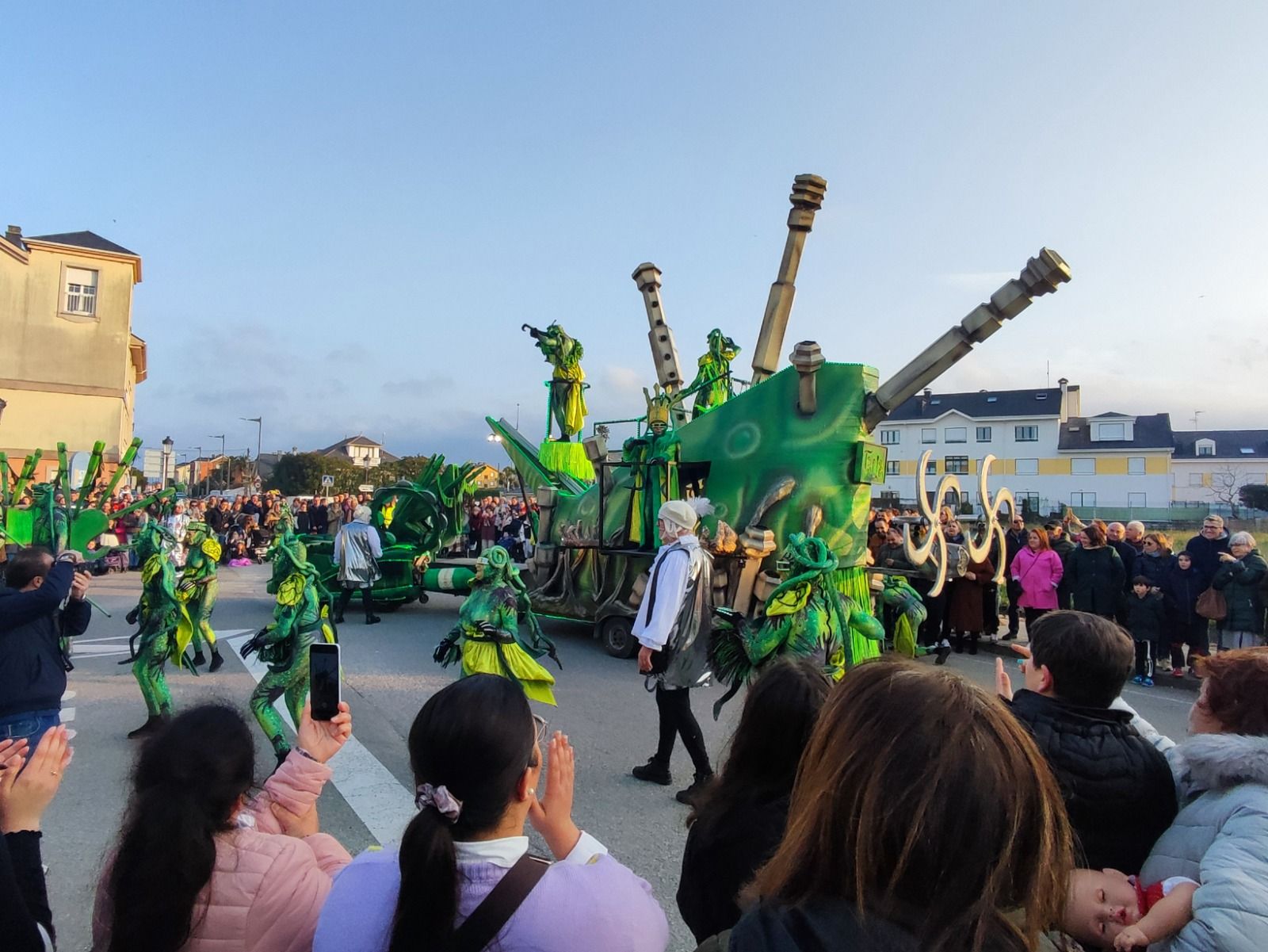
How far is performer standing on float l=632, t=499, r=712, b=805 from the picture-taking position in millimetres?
4898

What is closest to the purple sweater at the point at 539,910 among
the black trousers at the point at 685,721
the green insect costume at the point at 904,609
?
the black trousers at the point at 685,721

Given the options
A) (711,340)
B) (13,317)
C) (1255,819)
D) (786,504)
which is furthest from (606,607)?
(13,317)

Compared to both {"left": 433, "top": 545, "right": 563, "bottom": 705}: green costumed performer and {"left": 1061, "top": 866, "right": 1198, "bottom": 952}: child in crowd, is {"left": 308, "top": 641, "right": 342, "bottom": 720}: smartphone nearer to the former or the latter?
{"left": 1061, "top": 866, "right": 1198, "bottom": 952}: child in crowd

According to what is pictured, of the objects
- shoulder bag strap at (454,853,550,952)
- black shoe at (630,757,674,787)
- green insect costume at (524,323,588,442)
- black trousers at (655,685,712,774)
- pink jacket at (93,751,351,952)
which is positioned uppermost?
green insect costume at (524,323,588,442)

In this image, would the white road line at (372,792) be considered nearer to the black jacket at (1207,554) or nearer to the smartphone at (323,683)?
the smartphone at (323,683)

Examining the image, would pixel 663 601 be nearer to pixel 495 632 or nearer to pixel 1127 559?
pixel 495 632

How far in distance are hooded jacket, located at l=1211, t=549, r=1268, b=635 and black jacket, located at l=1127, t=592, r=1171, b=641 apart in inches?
26.1

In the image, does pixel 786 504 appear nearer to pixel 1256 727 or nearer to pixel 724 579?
pixel 724 579

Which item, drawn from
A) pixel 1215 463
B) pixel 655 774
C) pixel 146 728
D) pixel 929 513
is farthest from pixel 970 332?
pixel 1215 463

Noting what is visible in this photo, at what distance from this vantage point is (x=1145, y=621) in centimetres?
844

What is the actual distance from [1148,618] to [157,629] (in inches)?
361

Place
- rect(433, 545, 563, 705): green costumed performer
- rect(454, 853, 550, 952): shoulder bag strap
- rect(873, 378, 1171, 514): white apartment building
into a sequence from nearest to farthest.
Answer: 1. rect(454, 853, 550, 952): shoulder bag strap
2. rect(433, 545, 563, 705): green costumed performer
3. rect(873, 378, 1171, 514): white apartment building

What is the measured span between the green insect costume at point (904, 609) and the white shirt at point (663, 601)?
276 centimetres

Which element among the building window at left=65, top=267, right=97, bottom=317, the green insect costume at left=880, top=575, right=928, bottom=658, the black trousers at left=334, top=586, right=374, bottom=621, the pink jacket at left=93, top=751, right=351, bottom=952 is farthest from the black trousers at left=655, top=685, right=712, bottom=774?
the building window at left=65, top=267, right=97, bottom=317
